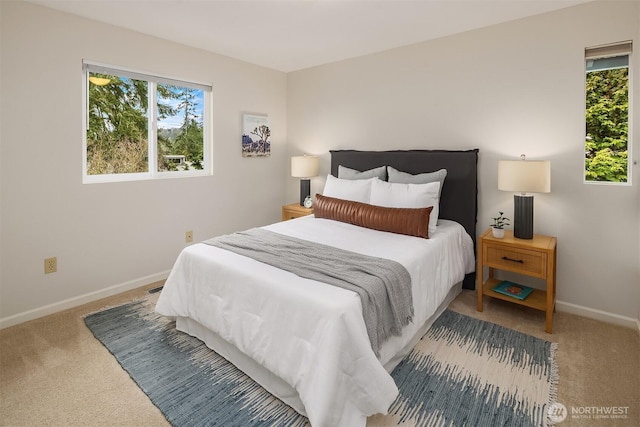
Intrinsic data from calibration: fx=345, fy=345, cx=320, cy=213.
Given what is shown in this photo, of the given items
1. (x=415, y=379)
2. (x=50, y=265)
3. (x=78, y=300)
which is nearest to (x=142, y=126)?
(x=50, y=265)

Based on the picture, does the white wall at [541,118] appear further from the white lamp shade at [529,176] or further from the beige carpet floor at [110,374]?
the beige carpet floor at [110,374]

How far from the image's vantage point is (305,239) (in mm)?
2697

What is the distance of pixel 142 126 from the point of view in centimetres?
346

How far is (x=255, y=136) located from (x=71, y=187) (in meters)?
2.08

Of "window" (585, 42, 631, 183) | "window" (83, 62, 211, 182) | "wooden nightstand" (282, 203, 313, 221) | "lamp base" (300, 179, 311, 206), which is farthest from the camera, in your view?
"lamp base" (300, 179, 311, 206)

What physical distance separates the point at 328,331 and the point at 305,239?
118 centimetres

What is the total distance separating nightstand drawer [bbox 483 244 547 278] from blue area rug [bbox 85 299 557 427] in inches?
18.5

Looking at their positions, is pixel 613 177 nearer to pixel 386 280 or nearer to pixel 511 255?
pixel 511 255

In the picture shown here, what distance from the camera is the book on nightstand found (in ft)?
8.93

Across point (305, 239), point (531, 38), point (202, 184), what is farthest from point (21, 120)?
point (531, 38)

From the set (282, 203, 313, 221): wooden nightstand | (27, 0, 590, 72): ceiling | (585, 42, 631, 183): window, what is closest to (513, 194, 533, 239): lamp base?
(585, 42, 631, 183): window

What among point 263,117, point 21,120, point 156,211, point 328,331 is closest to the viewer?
point 328,331

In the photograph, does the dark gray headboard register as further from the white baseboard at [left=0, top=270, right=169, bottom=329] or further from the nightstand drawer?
the white baseboard at [left=0, top=270, right=169, bottom=329]

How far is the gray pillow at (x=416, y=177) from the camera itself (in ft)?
10.3
